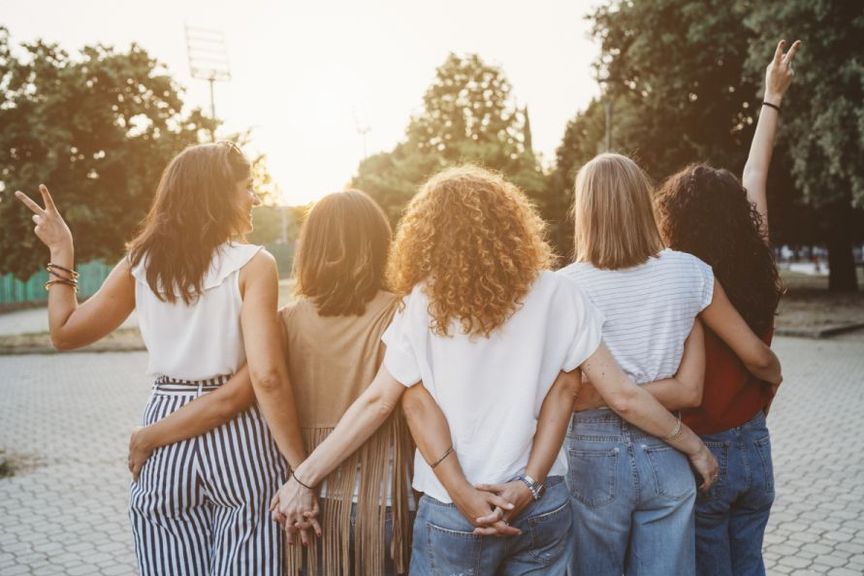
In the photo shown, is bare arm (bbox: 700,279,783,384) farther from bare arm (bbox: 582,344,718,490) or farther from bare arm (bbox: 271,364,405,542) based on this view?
bare arm (bbox: 271,364,405,542)

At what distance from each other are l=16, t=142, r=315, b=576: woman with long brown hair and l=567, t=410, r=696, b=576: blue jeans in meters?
0.92

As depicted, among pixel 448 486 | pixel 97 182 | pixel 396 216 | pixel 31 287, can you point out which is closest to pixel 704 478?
pixel 448 486

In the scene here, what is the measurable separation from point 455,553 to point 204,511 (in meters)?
0.89

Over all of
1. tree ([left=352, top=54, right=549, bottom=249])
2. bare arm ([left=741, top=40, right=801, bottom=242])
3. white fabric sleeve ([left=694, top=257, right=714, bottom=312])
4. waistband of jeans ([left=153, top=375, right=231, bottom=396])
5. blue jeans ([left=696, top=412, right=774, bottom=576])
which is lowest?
blue jeans ([left=696, top=412, right=774, bottom=576])

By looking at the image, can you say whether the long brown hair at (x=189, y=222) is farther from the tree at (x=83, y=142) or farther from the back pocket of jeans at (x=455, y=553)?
the tree at (x=83, y=142)

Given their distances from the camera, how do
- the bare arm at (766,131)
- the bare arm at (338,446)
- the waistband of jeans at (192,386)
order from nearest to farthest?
the bare arm at (338,446) → the waistband of jeans at (192,386) → the bare arm at (766,131)

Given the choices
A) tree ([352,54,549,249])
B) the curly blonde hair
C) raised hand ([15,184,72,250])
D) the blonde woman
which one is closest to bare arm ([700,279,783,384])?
the blonde woman

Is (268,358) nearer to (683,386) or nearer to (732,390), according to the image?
(683,386)

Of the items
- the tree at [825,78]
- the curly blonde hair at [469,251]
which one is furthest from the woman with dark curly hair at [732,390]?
the tree at [825,78]

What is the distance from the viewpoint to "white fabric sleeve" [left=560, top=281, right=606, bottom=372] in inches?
83.7

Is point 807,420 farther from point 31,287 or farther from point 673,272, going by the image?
point 31,287

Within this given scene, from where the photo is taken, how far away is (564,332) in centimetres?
212

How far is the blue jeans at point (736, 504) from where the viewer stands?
100 inches

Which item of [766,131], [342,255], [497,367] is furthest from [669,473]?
[766,131]
